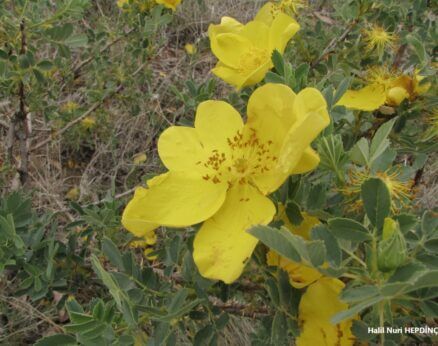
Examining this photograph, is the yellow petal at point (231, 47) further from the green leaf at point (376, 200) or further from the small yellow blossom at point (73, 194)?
the small yellow blossom at point (73, 194)

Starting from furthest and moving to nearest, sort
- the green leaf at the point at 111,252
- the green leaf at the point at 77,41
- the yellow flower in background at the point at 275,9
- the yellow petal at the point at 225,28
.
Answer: the green leaf at the point at 77,41
the yellow flower in background at the point at 275,9
the yellow petal at the point at 225,28
the green leaf at the point at 111,252

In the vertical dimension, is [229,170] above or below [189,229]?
above

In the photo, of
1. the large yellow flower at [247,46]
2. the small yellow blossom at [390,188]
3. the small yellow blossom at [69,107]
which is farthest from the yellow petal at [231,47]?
the small yellow blossom at [69,107]

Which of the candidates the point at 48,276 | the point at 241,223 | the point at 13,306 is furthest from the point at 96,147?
the point at 241,223

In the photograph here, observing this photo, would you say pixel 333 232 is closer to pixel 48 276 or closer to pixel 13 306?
pixel 48 276

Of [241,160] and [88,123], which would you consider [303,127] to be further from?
[88,123]

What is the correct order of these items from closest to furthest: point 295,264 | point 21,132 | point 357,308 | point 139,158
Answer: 1. point 357,308
2. point 295,264
3. point 21,132
4. point 139,158

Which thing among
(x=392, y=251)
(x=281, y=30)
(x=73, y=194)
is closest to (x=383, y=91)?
(x=281, y=30)
